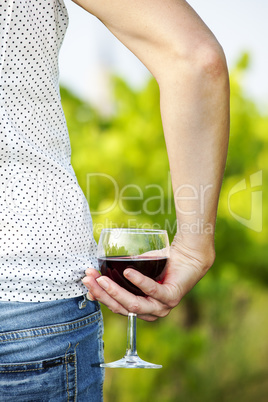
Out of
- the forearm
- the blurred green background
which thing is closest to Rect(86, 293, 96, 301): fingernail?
the forearm

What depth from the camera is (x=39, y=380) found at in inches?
41.4

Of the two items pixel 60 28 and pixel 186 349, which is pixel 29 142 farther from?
pixel 186 349

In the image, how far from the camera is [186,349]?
4.38 metres

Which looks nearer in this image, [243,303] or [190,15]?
[190,15]

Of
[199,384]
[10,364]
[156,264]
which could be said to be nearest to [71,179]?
[156,264]

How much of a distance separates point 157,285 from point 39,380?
11.3 inches

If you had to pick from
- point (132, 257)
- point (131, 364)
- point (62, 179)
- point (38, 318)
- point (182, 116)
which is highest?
point (182, 116)

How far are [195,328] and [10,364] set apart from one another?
13.2 feet

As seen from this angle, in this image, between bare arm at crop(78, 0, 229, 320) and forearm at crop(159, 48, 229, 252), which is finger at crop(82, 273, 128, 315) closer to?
bare arm at crop(78, 0, 229, 320)

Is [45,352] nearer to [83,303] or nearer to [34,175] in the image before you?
[83,303]

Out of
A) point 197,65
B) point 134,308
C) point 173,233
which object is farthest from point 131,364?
point 173,233

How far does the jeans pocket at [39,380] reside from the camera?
1.03m

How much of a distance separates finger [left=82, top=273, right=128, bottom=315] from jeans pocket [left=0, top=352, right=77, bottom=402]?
12 centimetres

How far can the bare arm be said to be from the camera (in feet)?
3.69
